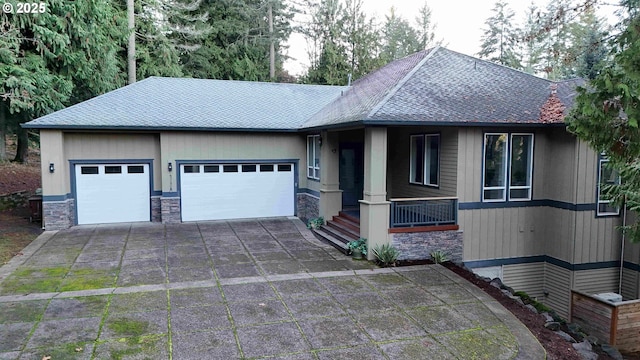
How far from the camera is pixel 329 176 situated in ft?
39.7

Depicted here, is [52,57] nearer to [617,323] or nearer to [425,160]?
[425,160]

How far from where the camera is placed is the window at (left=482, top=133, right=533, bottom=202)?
9672 millimetres

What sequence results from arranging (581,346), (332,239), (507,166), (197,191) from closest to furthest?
(581,346), (507,166), (332,239), (197,191)

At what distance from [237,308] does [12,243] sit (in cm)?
741

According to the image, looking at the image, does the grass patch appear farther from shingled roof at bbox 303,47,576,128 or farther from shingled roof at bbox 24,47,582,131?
shingled roof at bbox 303,47,576,128

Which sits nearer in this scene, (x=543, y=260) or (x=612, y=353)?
(x=612, y=353)

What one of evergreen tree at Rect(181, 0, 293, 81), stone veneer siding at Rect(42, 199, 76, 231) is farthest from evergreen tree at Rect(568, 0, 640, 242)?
evergreen tree at Rect(181, 0, 293, 81)

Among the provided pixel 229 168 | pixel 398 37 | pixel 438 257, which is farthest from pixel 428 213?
pixel 398 37

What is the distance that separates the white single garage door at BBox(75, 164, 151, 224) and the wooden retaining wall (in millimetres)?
11718

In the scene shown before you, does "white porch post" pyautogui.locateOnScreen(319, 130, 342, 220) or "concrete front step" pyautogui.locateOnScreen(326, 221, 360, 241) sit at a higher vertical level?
"white porch post" pyautogui.locateOnScreen(319, 130, 342, 220)

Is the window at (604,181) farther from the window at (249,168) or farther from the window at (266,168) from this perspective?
the window at (249,168)

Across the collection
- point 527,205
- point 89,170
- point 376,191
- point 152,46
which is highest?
point 152,46

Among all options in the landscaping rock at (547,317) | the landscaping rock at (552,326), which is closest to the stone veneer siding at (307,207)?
the landscaping rock at (547,317)

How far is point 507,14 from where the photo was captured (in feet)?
116
